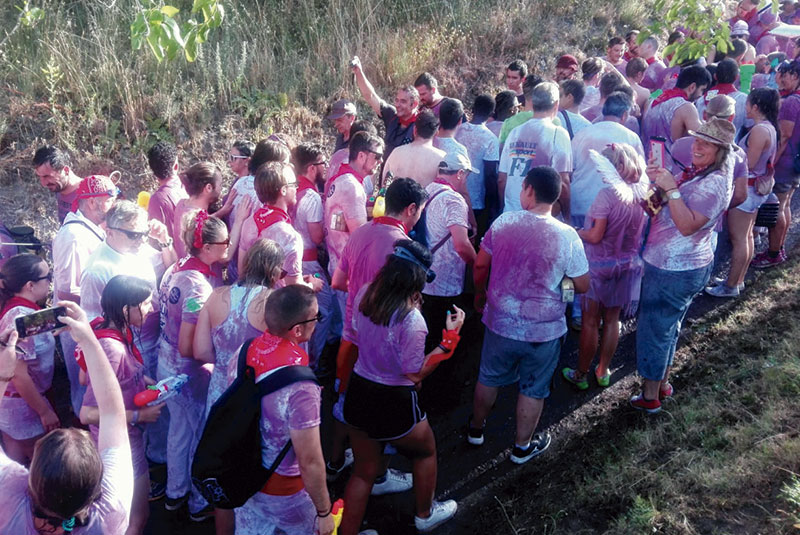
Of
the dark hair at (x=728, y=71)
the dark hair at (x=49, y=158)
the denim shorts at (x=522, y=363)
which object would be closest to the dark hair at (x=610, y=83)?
→ the dark hair at (x=728, y=71)

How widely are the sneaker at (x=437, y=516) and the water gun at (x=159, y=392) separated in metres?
1.71

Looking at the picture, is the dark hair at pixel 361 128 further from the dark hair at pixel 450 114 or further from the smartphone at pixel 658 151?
the smartphone at pixel 658 151

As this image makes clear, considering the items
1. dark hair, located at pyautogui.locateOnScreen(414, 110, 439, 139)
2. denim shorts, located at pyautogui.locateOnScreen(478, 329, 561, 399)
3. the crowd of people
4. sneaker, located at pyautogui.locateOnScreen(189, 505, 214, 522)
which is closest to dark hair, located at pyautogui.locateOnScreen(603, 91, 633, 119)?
the crowd of people

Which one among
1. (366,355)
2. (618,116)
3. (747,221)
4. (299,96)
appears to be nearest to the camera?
(366,355)

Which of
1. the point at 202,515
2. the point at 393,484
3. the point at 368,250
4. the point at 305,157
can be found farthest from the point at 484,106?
the point at 202,515

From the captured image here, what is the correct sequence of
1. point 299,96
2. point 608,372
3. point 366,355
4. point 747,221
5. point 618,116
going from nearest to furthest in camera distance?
point 366,355
point 608,372
point 618,116
point 747,221
point 299,96

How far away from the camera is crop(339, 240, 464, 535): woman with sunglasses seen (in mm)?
3199

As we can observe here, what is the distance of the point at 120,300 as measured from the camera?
128 inches

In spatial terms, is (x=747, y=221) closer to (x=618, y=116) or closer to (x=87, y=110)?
(x=618, y=116)

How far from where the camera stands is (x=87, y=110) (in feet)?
22.5

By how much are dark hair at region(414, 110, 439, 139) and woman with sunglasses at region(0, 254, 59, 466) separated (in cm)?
302

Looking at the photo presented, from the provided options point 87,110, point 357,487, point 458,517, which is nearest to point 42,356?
point 357,487

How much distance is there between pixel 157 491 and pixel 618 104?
496 centimetres

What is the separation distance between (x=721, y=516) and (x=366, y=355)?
7.23 feet
